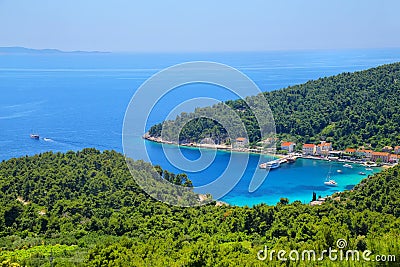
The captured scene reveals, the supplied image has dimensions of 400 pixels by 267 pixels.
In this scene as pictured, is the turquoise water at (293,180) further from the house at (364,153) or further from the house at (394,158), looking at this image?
the house at (394,158)

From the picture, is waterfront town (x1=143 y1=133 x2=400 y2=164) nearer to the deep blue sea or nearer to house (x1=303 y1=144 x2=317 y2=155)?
house (x1=303 y1=144 x2=317 y2=155)

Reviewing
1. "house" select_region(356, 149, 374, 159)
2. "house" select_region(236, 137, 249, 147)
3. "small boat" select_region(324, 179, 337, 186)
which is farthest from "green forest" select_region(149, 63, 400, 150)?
"house" select_region(236, 137, 249, 147)

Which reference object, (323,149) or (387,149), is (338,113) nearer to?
(323,149)

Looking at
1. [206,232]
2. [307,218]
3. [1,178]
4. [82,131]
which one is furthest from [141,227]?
[82,131]

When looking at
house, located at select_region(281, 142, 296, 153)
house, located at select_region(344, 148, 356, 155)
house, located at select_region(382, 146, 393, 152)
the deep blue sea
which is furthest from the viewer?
house, located at select_region(281, 142, 296, 153)

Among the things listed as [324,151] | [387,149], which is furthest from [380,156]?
[324,151]

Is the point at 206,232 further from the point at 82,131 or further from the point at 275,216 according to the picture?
the point at 82,131
